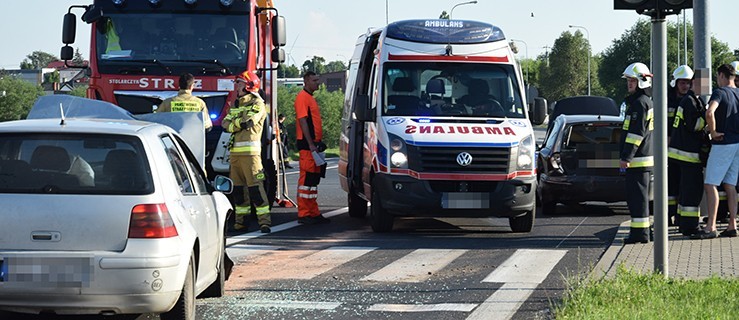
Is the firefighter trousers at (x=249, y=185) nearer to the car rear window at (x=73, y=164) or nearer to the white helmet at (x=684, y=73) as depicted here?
the white helmet at (x=684, y=73)

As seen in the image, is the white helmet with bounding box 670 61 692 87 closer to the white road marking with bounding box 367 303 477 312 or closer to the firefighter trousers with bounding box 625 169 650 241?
the firefighter trousers with bounding box 625 169 650 241

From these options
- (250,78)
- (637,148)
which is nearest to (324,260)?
(637,148)

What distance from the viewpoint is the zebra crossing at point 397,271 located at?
9.14 m

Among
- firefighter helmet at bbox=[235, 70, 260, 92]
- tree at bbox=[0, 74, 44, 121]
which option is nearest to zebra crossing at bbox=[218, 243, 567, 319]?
firefighter helmet at bbox=[235, 70, 260, 92]

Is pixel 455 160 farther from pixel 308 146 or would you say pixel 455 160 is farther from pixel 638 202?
pixel 308 146

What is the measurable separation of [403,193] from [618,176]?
388 centimetres

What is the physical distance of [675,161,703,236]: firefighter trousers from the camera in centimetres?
1352

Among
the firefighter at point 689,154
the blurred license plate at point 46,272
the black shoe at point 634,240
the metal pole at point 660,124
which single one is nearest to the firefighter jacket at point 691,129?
the firefighter at point 689,154

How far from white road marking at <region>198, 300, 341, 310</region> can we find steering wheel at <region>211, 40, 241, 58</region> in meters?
8.15

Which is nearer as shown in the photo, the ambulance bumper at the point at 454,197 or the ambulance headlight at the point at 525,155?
the ambulance bumper at the point at 454,197

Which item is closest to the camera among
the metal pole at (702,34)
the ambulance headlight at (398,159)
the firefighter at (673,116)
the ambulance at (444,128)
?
the firefighter at (673,116)

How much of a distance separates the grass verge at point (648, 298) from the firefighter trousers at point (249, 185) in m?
6.03

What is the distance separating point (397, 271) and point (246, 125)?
4.38 metres

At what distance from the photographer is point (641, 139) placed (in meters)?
13.1
